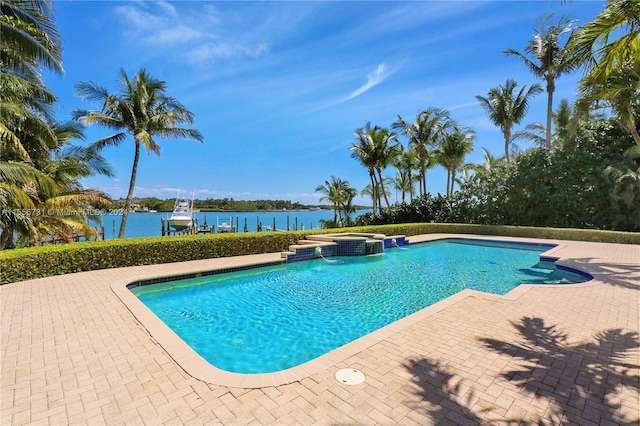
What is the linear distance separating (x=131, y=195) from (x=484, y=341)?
1585 centimetres

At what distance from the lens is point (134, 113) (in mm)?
14164

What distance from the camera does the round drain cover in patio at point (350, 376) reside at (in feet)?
9.81

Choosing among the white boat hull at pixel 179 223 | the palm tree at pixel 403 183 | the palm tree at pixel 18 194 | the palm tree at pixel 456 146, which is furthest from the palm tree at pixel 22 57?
the palm tree at pixel 403 183

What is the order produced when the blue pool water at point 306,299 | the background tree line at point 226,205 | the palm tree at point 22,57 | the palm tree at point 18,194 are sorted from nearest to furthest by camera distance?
the blue pool water at point 306,299 → the palm tree at point 18,194 → the palm tree at point 22,57 → the background tree line at point 226,205

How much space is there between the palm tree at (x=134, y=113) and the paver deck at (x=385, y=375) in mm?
10849

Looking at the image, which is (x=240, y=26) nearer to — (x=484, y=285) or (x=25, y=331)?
(x=25, y=331)

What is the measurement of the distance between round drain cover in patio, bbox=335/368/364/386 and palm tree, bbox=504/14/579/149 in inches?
837

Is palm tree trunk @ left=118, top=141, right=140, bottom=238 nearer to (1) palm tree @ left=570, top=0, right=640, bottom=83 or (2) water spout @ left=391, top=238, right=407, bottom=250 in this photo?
(2) water spout @ left=391, top=238, right=407, bottom=250

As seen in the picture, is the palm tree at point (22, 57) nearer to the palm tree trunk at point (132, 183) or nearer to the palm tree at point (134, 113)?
the palm tree at point (134, 113)

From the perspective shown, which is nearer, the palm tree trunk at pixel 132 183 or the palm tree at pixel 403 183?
the palm tree trunk at pixel 132 183

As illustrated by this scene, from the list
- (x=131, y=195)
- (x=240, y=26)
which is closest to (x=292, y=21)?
(x=240, y=26)

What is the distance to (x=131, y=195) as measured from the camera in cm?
1448

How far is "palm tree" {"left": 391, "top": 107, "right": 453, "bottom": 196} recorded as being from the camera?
22.4 m

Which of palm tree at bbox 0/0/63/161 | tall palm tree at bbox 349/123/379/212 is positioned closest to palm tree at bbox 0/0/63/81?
palm tree at bbox 0/0/63/161
